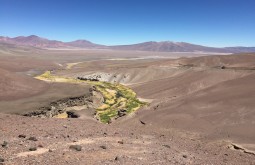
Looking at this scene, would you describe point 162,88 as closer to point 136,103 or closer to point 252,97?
point 136,103

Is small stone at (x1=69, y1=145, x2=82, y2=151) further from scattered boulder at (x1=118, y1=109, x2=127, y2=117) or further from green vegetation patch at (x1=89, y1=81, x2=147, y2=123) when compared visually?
scattered boulder at (x1=118, y1=109, x2=127, y2=117)

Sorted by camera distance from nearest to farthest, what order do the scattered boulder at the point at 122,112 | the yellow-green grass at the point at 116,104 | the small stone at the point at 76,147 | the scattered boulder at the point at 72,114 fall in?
the small stone at the point at 76,147
the scattered boulder at the point at 72,114
the scattered boulder at the point at 122,112
the yellow-green grass at the point at 116,104

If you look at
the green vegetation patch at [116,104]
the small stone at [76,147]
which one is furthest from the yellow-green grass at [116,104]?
the small stone at [76,147]

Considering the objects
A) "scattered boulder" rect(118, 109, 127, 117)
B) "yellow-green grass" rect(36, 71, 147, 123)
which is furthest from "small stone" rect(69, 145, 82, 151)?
"scattered boulder" rect(118, 109, 127, 117)

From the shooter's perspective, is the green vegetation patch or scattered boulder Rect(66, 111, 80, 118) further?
the green vegetation patch

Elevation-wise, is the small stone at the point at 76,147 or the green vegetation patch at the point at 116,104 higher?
the small stone at the point at 76,147

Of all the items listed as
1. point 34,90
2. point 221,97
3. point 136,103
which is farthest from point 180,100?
point 34,90

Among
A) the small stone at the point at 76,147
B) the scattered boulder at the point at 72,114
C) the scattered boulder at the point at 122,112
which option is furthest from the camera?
the scattered boulder at the point at 122,112

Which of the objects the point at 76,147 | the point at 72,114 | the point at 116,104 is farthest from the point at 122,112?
the point at 76,147

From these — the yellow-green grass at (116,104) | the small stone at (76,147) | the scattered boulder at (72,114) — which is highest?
the small stone at (76,147)

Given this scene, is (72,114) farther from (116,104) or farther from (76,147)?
(76,147)

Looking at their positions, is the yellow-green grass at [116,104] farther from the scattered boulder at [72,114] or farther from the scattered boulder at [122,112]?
the scattered boulder at [72,114]

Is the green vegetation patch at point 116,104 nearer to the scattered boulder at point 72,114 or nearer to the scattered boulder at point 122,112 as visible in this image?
the scattered boulder at point 122,112

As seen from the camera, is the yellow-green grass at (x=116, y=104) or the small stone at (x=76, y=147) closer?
the small stone at (x=76, y=147)
